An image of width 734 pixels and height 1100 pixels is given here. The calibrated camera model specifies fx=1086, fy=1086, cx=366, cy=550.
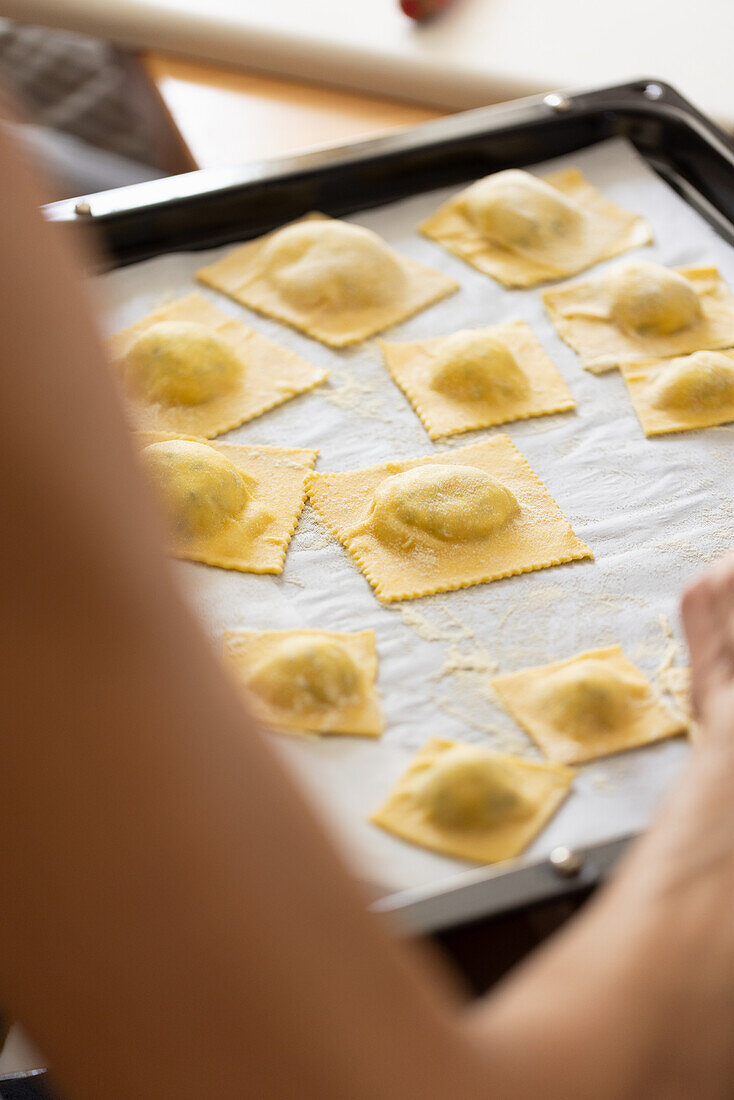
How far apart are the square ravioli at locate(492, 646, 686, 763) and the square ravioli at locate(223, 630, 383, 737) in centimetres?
13

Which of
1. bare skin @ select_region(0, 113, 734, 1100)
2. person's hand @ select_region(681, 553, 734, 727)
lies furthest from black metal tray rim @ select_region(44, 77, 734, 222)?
bare skin @ select_region(0, 113, 734, 1100)

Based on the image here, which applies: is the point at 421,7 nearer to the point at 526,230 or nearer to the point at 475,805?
the point at 526,230

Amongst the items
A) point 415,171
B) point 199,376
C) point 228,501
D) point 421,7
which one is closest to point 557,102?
point 415,171

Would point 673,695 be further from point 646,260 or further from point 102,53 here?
point 102,53

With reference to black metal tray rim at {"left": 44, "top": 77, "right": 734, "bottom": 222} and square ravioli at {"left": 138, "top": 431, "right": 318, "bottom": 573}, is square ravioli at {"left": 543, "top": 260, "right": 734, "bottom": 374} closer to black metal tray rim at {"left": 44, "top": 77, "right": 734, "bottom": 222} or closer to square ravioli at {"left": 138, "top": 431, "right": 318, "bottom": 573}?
black metal tray rim at {"left": 44, "top": 77, "right": 734, "bottom": 222}

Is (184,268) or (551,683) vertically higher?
(184,268)

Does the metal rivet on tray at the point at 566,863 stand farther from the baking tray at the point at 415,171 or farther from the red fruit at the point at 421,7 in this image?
the red fruit at the point at 421,7

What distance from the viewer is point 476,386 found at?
52.4 inches

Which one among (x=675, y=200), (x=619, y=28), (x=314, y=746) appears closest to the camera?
(x=314, y=746)

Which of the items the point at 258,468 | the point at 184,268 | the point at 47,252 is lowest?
the point at 258,468

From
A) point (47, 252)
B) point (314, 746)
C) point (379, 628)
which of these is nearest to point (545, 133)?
point (379, 628)

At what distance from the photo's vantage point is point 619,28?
199cm

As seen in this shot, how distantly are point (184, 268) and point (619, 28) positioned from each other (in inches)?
41.0

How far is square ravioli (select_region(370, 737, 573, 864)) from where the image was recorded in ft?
2.93
